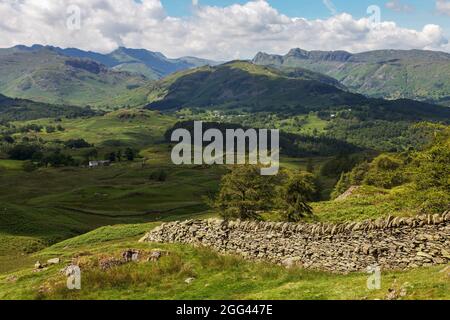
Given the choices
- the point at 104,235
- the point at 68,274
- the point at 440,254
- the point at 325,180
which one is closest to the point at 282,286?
the point at 440,254

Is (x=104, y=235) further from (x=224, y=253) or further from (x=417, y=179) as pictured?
(x=417, y=179)

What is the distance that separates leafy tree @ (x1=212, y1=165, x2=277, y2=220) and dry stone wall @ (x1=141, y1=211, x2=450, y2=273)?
16.9 m

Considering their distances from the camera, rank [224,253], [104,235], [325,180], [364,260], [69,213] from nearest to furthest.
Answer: [364,260] → [224,253] → [104,235] → [69,213] → [325,180]

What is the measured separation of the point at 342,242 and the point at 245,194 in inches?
959

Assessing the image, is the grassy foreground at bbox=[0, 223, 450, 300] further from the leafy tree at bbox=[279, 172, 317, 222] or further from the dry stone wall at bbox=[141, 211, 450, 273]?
the leafy tree at bbox=[279, 172, 317, 222]

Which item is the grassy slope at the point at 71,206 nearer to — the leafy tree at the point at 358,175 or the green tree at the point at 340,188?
the green tree at the point at 340,188

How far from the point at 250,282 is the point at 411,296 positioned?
10.4m

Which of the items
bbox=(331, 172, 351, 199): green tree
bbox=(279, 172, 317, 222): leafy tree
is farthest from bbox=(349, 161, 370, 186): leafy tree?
bbox=(279, 172, 317, 222): leafy tree

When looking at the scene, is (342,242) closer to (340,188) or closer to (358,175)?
(340,188)

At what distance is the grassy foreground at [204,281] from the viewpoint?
2164 cm

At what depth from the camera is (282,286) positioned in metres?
24.9

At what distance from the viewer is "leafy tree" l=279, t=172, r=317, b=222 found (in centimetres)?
4644

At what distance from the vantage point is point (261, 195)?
172 feet

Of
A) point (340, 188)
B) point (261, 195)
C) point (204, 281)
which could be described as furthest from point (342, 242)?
point (340, 188)
